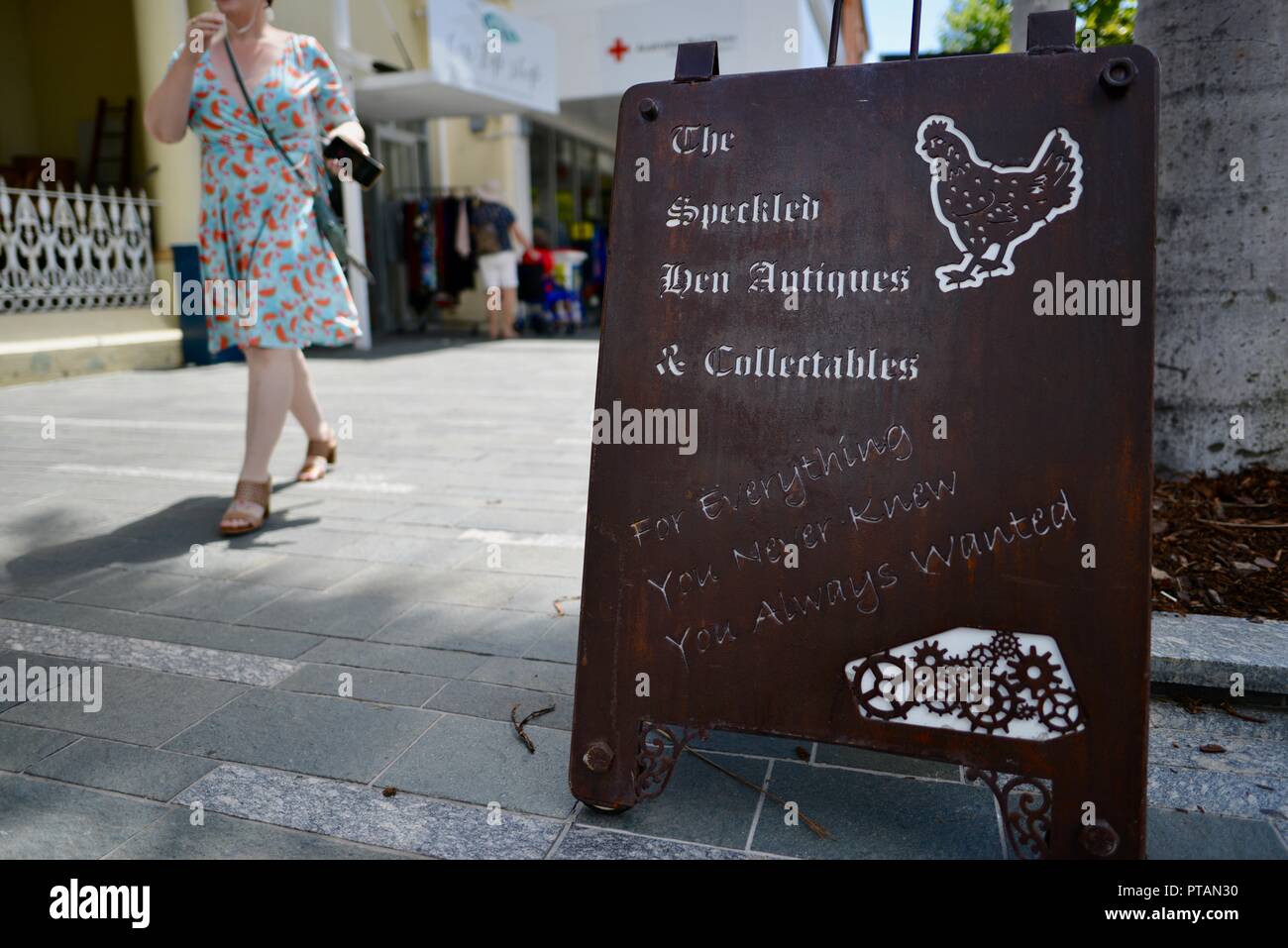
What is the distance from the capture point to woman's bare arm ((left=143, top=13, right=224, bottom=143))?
3.56 m

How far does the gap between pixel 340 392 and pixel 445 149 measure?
9740 mm

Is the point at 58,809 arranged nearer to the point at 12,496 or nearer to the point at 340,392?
the point at 12,496

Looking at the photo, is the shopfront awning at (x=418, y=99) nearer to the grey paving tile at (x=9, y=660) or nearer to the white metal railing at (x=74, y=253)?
the white metal railing at (x=74, y=253)

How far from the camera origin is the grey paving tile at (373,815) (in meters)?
1.84

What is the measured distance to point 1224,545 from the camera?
2.85 meters

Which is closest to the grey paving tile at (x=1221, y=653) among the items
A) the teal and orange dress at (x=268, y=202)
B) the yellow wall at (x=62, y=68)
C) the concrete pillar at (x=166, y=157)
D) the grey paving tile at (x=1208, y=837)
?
the grey paving tile at (x=1208, y=837)

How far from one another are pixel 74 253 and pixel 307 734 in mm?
8813

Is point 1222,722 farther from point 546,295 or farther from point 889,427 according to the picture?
point 546,295

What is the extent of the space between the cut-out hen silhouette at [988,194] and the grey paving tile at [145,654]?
1.93 metres

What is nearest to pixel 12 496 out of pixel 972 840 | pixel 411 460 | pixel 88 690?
pixel 411 460

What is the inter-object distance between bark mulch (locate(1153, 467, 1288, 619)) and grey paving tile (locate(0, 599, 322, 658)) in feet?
7.71

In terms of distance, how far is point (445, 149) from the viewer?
54.3 feet

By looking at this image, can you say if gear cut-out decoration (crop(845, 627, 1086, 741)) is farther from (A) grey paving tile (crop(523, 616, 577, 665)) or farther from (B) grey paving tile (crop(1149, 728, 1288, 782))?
(A) grey paving tile (crop(523, 616, 577, 665))
